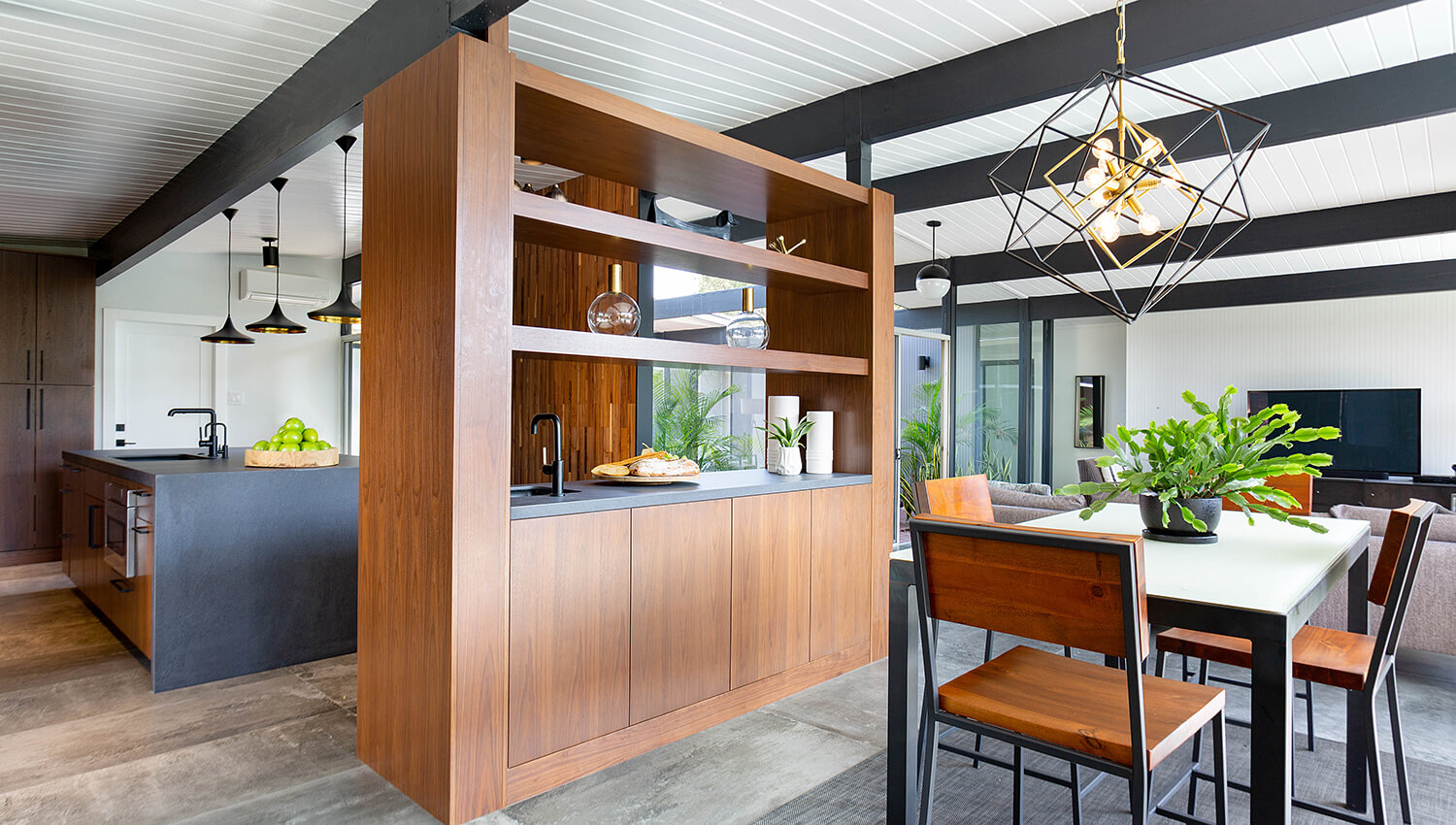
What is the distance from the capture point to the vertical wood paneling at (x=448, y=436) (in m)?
2.11

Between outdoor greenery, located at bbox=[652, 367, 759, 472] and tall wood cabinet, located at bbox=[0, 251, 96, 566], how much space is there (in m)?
4.51

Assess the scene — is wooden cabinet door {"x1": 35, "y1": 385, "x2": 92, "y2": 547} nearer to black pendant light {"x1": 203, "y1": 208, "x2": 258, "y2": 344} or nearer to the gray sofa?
black pendant light {"x1": 203, "y1": 208, "x2": 258, "y2": 344}

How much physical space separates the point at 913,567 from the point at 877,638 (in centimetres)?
198

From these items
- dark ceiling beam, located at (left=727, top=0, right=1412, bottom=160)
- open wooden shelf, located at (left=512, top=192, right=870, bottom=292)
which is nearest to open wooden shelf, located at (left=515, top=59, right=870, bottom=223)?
open wooden shelf, located at (left=512, top=192, right=870, bottom=292)

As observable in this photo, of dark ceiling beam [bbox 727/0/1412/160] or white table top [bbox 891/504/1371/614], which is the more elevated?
dark ceiling beam [bbox 727/0/1412/160]

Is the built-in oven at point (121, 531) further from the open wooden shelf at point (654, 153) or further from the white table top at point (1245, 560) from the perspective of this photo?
the white table top at point (1245, 560)

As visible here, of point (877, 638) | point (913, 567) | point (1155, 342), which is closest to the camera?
point (913, 567)

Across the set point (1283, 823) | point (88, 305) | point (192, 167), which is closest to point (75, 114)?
point (192, 167)

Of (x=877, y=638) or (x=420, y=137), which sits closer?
(x=420, y=137)

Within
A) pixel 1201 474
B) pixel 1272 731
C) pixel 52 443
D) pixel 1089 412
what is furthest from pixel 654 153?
pixel 1089 412

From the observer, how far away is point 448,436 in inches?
83.3

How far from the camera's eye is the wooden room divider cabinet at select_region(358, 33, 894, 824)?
2.14 metres

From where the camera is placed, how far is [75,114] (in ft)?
12.1

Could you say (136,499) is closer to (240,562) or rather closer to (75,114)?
(240,562)
